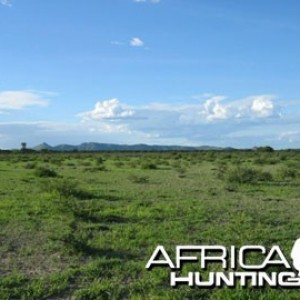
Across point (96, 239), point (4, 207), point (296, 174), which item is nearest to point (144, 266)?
point (96, 239)

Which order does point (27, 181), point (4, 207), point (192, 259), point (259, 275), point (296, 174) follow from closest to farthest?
point (259, 275) → point (192, 259) → point (4, 207) → point (27, 181) → point (296, 174)

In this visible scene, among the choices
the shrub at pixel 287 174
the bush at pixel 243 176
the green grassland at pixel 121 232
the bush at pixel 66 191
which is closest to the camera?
the green grassland at pixel 121 232

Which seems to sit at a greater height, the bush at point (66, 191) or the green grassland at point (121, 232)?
the bush at point (66, 191)

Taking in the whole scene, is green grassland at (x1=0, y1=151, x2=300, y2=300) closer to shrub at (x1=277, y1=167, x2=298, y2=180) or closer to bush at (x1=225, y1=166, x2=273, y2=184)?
bush at (x1=225, y1=166, x2=273, y2=184)

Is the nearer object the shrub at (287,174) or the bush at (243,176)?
the bush at (243,176)

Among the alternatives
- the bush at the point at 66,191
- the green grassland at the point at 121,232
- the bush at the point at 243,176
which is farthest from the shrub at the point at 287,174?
the bush at the point at 66,191

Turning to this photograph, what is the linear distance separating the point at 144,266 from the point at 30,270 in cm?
220

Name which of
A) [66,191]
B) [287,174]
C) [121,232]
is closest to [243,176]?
[287,174]

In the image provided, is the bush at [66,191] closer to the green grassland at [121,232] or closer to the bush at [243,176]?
the green grassland at [121,232]

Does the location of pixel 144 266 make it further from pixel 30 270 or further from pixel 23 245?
pixel 23 245

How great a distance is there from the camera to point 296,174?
1309 inches

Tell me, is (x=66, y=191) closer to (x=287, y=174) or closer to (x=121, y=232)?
(x=121, y=232)

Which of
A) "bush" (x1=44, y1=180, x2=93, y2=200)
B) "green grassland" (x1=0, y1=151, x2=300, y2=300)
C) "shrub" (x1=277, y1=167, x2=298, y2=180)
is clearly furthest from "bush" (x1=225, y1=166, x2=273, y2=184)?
"bush" (x1=44, y1=180, x2=93, y2=200)

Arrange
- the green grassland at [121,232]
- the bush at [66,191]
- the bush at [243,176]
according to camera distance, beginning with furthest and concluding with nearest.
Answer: the bush at [243,176] < the bush at [66,191] < the green grassland at [121,232]
